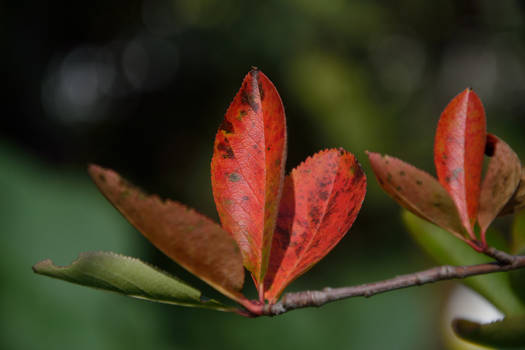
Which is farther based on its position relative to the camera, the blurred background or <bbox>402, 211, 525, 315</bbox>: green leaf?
the blurred background

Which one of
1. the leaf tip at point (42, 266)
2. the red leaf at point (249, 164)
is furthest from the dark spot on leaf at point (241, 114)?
the leaf tip at point (42, 266)

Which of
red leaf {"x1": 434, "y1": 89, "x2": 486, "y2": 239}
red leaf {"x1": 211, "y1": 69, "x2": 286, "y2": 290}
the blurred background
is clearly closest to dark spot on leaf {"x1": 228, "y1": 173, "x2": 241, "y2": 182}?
red leaf {"x1": 211, "y1": 69, "x2": 286, "y2": 290}

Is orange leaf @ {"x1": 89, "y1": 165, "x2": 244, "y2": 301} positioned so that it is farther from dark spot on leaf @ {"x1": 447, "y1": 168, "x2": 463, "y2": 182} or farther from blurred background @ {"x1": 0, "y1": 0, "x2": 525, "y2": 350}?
blurred background @ {"x1": 0, "y1": 0, "x2": 525, "y2": 350}

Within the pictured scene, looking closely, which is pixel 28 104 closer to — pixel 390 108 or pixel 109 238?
pixel 109 238

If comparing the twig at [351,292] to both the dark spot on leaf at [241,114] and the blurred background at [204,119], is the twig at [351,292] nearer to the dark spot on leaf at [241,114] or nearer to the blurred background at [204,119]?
the dark spot on leaf at [241,114]

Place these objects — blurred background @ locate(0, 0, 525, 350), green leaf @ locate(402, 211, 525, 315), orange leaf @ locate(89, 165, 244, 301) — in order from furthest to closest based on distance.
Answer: blurred background @ locate(0, 0, 525, 350)
green leaf @ locate(402, 211, 525, 315)
orange leaf @ locate(89, 165, 244, 301)

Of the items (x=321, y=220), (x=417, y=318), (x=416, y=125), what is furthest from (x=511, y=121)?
(x=321, y=220)

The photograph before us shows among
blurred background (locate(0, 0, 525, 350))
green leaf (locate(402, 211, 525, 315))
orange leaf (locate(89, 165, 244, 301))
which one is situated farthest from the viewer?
blurred background (locate(0, 0, 525, 350))
